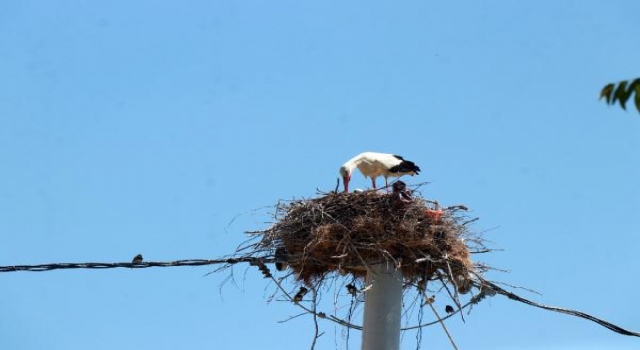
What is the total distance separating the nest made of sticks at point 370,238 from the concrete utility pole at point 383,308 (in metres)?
0.12

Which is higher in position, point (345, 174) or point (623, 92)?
point (345, 174)

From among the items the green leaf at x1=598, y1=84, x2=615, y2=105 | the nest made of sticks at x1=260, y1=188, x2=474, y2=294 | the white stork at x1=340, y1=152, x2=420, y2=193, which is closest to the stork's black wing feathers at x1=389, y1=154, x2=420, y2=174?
the white stork at x1=340, y1=152, x2=420, y2=193

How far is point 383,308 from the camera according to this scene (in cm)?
893

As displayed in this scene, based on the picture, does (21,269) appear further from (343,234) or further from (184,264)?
(343,234)

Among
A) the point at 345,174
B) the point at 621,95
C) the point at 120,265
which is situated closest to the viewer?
the point at 621,95

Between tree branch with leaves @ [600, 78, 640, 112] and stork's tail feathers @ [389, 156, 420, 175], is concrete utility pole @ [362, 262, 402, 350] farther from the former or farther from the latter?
tree branch with leaves @ [600, 78, 640, 112]

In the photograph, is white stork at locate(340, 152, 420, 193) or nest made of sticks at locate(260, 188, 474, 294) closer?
nest made of sticks at locate(260, 188, 474, 294)

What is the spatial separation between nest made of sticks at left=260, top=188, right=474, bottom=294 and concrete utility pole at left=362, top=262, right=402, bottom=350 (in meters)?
0.12

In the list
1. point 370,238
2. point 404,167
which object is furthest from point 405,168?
point 370,238

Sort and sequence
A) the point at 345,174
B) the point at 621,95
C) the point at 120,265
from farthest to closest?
1. the point at 345,174
2. the point at 120,265
3. the point at 621,95

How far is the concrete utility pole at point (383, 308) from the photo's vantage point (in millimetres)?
8766

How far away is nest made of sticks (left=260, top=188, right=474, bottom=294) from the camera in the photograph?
356 inches

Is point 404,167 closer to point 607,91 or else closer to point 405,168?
point 405,168

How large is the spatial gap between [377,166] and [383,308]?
11.9ft
